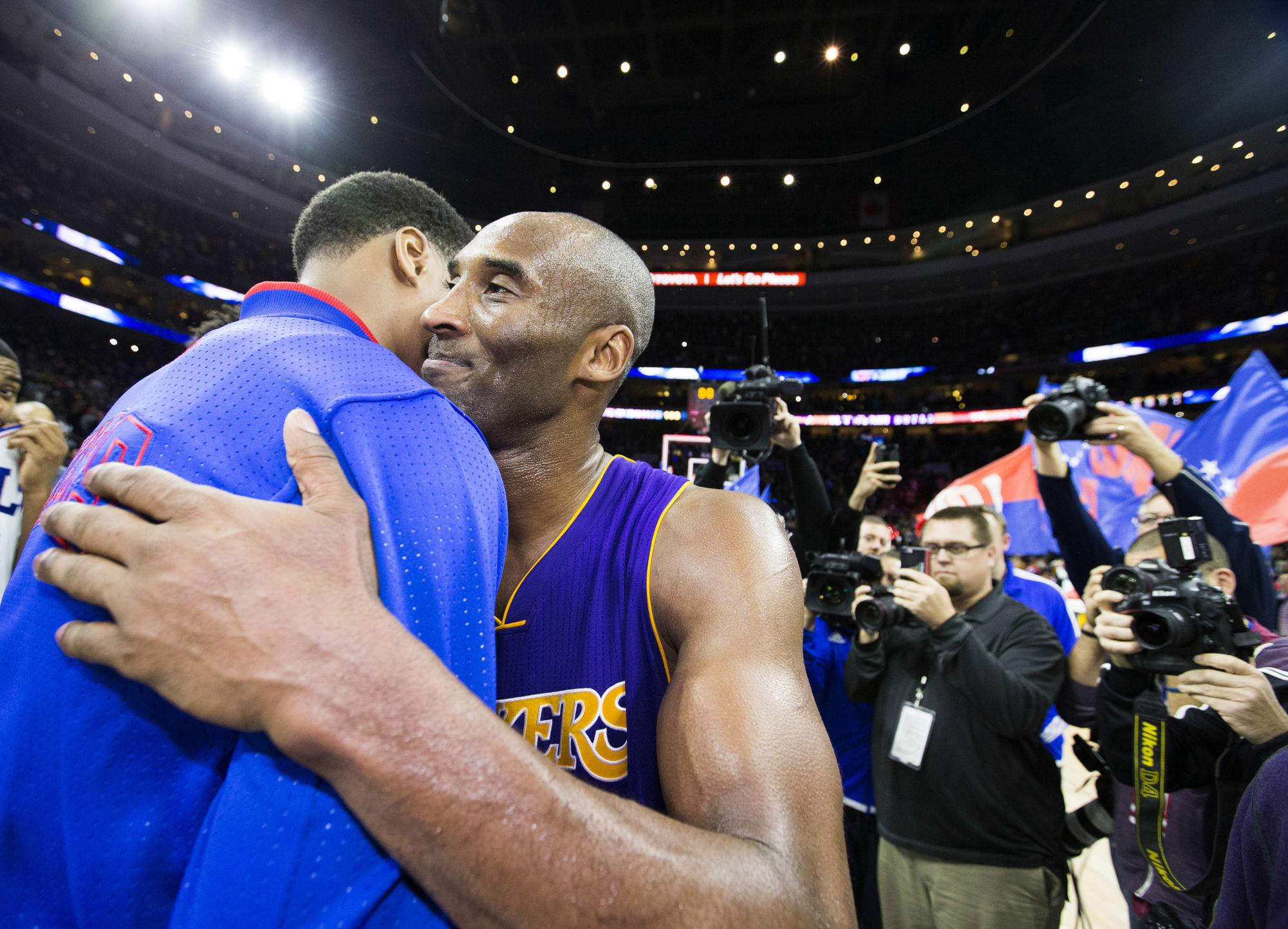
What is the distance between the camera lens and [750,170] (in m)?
20.7

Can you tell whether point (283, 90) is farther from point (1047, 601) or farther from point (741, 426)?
point (1047, 601)

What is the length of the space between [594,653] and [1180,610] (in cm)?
211

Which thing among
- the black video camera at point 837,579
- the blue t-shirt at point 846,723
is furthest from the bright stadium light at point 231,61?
the blue t-shirt at point 846,723

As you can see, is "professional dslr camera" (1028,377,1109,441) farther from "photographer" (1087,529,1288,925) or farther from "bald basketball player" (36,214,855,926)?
"bald basketball player" (36,214,855,926)

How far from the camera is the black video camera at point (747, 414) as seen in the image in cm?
317

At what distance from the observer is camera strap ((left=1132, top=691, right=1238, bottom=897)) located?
2.19m

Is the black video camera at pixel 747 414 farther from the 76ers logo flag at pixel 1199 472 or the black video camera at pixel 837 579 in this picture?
the 76ers logo flag at pixel 1199 472

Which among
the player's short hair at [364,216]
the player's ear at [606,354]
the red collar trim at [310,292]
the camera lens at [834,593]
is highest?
the player's short hair at [364,216]

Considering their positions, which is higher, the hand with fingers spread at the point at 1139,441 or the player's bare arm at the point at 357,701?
the hand with fingers spread at the point at 1139,441

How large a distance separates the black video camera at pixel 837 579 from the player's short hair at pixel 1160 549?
1.23m

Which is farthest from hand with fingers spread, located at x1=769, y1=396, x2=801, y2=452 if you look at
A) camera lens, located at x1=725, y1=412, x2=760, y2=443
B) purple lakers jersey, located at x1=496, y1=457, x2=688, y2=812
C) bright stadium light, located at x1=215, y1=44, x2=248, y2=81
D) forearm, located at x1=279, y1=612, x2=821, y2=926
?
bright stadium light, located at x1=215, y1=44, x2=248, y2=81

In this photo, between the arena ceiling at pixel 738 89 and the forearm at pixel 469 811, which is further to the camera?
the arena ceiling at pixel 738 89

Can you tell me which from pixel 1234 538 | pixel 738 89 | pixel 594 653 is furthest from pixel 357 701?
pixel 738 89

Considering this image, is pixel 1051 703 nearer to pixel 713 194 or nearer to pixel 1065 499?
pixel 1065 499
